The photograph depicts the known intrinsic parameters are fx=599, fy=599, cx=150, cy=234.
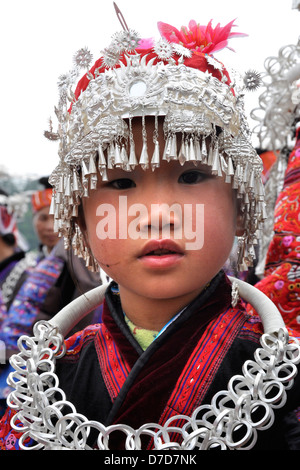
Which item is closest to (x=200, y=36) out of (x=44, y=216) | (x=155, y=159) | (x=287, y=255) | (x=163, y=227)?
(x=155, y=159)

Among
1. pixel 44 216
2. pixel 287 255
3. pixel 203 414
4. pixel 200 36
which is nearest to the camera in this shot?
pixel 203 414

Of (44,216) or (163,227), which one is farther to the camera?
(44,216)

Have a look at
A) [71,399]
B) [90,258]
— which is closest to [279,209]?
[90,258]

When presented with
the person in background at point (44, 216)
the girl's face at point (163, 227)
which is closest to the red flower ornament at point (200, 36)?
the girl's face at point (163, 227)

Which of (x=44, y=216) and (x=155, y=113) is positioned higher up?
(x=155, y=113)

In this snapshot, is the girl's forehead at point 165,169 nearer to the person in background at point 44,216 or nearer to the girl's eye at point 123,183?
the girl's eye at point 123,183

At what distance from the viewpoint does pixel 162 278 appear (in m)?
1.45

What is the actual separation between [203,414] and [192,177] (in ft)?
1.88

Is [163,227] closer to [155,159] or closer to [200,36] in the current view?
[155,159]

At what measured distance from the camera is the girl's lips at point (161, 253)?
1414 mm

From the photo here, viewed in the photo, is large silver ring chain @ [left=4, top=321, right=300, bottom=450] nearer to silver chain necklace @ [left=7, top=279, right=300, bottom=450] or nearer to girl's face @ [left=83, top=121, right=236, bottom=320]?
silver chain necklace @ [left=7, top=279, right=300, bottom=450]

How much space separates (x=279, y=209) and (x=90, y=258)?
2.95ft

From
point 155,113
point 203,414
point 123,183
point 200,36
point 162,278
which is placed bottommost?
point 203,414

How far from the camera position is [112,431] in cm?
140
